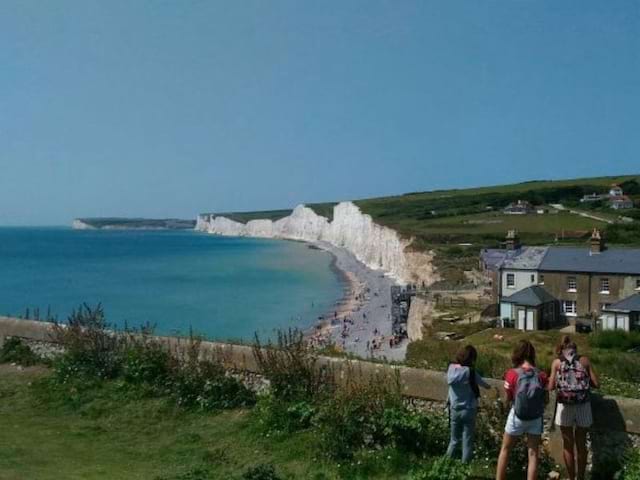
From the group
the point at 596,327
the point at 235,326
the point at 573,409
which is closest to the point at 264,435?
the point at 573,409

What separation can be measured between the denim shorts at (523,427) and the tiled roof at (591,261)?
37.9 meters

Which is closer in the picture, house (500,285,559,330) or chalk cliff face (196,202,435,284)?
house (500,285,559,330)

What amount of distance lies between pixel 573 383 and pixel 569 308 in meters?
39.5

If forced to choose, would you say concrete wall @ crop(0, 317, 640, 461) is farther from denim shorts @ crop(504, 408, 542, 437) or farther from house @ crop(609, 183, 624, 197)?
house @ crop(609, 183, 624, 197)

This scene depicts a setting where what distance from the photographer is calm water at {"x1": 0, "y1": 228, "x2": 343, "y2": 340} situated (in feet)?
191

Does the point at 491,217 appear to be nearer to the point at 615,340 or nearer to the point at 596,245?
the point at 596,245

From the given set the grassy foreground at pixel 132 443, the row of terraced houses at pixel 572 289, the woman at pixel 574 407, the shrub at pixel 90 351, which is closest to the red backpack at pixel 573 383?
the woman at pixel 574 407

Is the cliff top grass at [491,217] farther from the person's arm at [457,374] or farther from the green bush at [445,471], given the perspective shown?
the green bush at [445,471]

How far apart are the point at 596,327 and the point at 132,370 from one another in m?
35.3

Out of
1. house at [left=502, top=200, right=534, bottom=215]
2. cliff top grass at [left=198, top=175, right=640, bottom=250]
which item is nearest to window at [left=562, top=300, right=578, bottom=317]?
cliff top grass at [left=198, top=175, right=640, bottom=250]

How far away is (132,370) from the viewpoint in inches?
362

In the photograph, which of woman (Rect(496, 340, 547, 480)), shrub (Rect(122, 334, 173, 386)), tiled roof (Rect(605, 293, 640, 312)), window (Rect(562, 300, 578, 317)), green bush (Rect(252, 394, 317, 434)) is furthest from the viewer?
window (Rect(562, 300, 578, 317))

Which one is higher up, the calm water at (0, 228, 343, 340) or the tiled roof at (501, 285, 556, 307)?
the tiled roof at (501, 285, 556, 307)

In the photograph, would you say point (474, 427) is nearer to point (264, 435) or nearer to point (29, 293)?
point (264, 435)
